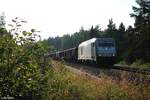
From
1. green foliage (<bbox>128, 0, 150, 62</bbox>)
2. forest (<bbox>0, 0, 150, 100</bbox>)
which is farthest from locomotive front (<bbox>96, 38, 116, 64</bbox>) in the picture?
forest (<bbox>0, 0, 150, 100</bbox>)

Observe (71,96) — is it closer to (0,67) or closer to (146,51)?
(0,67)

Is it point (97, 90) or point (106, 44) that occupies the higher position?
point (106, 44)

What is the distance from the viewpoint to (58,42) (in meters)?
168

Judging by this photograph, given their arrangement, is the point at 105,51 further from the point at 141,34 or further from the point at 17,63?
the point at 17,63

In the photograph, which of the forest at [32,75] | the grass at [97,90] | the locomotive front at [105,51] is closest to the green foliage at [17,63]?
the forest at [32,75]

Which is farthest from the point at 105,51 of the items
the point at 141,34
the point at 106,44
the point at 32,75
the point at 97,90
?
the point at 32,75

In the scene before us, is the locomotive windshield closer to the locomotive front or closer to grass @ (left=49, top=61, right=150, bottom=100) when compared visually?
the locomotive front

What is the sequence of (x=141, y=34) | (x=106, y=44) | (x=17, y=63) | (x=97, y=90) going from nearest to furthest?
(x=17, y=63), (x=97, y=90), (x=106, y=44), (x=141, y=34)

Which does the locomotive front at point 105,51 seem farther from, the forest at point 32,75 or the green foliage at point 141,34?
the forest at point 32,75

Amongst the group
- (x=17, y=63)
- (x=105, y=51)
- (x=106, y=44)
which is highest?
(x=106, y=44)

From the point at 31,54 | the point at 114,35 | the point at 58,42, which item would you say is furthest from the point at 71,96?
the point at 58,42

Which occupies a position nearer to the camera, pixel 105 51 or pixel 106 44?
pixel 105 51

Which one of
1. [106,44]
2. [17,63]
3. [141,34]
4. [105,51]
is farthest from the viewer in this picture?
[141,34]

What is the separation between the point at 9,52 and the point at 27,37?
0.59m
